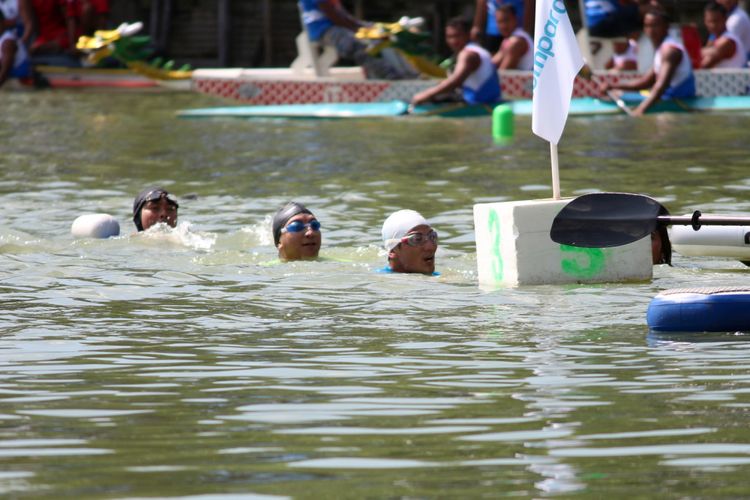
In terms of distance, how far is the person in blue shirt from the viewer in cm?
2066

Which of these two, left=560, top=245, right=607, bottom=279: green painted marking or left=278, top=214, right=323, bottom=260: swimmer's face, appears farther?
left=278, top=214, right=323, bottom=260: swimmer's face

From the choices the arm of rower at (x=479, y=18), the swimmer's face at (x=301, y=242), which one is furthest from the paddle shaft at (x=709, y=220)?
the arm of rower at (x=479, y=18)

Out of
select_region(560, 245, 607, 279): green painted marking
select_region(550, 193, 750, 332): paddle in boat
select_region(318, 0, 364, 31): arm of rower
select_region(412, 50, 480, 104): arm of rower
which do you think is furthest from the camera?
select_region(318, 0, 364, 31): arm of rower

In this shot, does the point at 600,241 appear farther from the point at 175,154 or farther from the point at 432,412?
the point at 175,154

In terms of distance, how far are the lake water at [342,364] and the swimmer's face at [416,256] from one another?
17 cm

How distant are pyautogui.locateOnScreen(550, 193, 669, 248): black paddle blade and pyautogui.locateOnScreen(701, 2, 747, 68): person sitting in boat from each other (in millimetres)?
12678

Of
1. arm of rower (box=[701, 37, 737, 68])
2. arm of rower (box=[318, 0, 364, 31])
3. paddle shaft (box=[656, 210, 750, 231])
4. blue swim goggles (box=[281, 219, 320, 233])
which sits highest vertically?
arm of rower (box=[318, 0, 364, 31])

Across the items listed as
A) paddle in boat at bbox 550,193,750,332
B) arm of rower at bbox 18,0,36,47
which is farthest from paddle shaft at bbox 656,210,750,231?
arm of rower at bbox 18,0,36,47

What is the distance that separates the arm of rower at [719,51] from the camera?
20594 millimetres

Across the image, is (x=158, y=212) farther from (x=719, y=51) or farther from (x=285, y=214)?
(x=719, y=51)

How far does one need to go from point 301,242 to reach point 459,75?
1034cm

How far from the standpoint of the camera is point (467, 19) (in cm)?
2797

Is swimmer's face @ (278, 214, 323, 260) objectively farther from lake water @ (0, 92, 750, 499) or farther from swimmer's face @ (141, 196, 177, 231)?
swimmer's face @ (141, 196, 177, 231)

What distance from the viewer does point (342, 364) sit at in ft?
21.5
